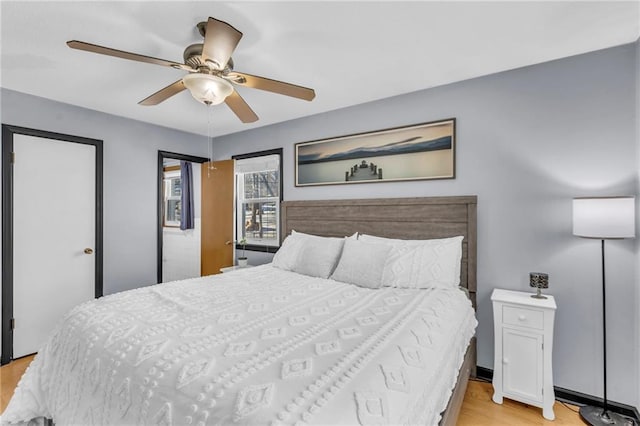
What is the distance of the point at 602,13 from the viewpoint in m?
1.82

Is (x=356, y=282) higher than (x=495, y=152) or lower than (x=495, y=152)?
lower

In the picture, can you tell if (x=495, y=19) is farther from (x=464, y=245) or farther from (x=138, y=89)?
(x=138, y=89)

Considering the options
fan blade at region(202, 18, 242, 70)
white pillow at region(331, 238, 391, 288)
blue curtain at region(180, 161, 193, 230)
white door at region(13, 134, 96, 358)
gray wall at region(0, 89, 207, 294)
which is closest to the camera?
fan blade at region(202, 18, 242, 70)

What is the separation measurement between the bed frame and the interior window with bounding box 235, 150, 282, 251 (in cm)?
51

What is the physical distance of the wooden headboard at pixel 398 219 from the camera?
267cm

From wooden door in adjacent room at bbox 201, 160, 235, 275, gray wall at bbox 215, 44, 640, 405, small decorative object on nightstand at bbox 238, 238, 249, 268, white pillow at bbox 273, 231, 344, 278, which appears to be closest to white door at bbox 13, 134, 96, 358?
wooden door in adjacent room at bbox 201, 160, 235, 275

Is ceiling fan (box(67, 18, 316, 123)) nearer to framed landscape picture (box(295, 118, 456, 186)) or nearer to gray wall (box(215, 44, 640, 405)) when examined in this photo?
framed landscape picture (box(295, 118, 456, 186))

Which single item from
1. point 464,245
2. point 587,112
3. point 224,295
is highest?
point 587,112

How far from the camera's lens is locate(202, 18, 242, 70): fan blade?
1521mm

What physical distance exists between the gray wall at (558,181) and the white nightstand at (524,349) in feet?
0.99

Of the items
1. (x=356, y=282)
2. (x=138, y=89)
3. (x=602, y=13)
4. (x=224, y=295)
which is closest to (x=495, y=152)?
(x=602, y=13)

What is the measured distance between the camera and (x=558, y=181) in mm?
2361

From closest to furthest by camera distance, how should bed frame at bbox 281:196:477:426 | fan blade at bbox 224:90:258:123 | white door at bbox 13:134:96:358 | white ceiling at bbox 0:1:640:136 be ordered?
white ceiling at bbox 0:1:640:136 → fan blade at bbox 224:90:258:123 → bed frame at bbox 281:196:477:426 → white door at bbox 13:134:96:358

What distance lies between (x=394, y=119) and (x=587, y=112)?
1475 mm
